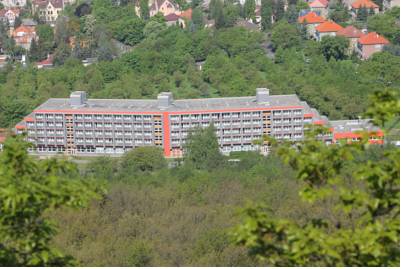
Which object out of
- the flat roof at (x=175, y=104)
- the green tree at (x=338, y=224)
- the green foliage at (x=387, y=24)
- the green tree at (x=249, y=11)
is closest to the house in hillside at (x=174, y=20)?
the green tree at (x=249, y=11)

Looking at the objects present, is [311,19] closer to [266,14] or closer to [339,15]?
[266,14]

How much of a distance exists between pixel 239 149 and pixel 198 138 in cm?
150

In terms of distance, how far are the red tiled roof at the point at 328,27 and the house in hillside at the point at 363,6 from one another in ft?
8.65

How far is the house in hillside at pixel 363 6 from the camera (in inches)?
1233

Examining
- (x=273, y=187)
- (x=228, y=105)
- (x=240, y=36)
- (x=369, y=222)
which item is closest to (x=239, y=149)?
(x=228, y=105)

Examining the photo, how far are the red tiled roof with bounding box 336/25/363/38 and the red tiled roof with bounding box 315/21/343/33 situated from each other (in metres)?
0.30

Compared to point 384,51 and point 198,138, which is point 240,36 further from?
point 198,138

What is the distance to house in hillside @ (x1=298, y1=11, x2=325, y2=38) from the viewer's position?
29.2m

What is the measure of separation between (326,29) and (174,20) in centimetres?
486

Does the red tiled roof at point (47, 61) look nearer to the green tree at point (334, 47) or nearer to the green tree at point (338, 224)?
the green tree at point (334, 47)

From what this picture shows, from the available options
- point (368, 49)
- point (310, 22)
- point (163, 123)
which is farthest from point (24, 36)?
point (163, 123)

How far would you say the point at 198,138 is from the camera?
18.9 m

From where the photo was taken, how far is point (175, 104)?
67.7 feet

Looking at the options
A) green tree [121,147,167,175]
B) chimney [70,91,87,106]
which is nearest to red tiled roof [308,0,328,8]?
chimney [70,91,87,106]
